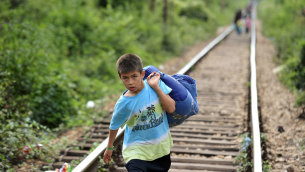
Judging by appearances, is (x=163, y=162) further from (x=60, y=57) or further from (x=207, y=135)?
(x=60, y=57)

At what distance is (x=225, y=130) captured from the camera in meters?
5.79

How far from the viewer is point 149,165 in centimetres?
283

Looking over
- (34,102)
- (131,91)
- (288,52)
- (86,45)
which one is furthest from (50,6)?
(131,91)

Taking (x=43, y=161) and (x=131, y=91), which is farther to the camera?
(x=43, y=161)

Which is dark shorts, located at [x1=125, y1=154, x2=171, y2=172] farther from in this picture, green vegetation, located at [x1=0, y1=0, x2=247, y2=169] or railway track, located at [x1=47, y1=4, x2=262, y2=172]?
green vegetation, located at [x1=0, y1=0, x2=247, y2=169]

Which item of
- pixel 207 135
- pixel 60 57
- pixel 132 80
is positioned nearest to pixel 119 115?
pixel 132 80

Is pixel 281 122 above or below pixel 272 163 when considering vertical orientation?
above

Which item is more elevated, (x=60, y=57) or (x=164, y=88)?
(x=60, y=57)

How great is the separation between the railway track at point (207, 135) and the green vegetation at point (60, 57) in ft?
2.28

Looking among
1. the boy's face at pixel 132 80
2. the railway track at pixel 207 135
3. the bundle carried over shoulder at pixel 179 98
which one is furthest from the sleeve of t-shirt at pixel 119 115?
the railway track at pixel 207 135

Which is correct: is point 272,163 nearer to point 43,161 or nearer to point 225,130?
point 225,130

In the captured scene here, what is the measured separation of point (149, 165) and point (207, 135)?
292 cm

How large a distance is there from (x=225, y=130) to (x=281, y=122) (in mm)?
1175

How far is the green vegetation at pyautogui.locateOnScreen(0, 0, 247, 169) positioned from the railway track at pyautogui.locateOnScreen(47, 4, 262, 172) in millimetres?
696
